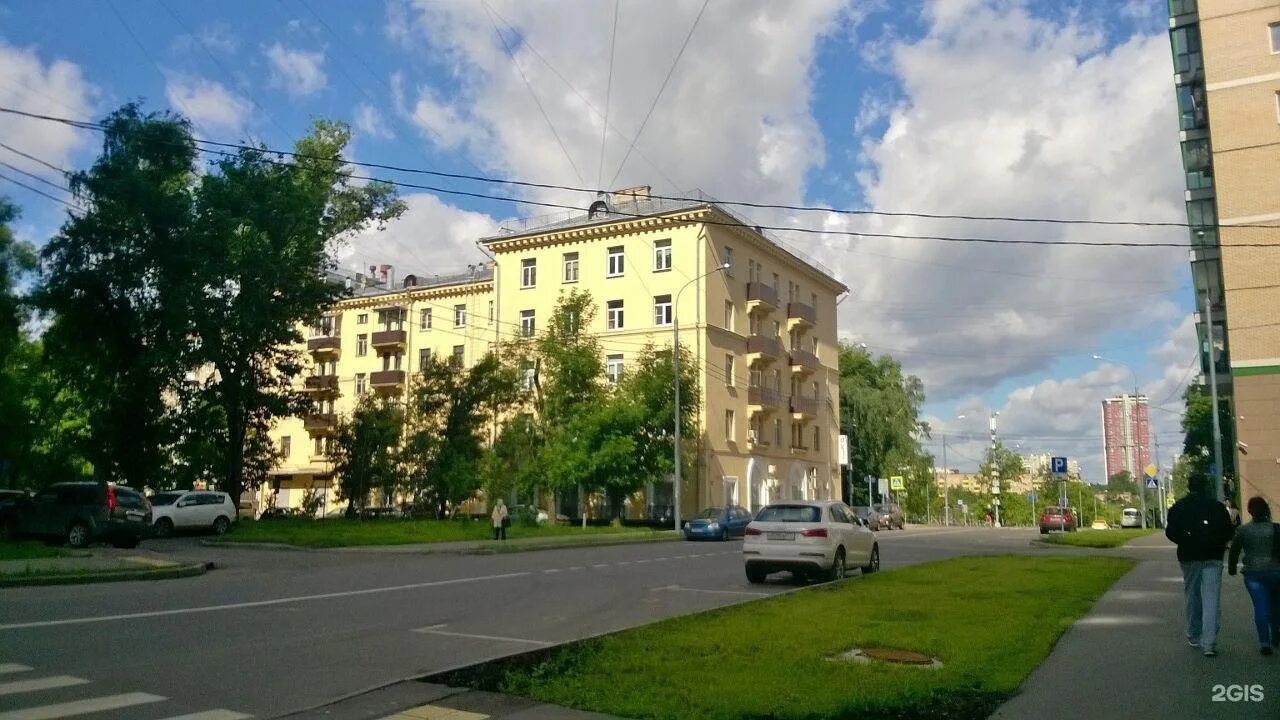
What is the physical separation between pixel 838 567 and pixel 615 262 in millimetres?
36839

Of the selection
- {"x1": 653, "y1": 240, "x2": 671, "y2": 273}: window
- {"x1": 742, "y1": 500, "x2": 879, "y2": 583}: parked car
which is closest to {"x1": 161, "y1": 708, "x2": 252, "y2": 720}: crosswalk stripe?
{"x1": 742, "y1": 500, "x2": 879, "y2": 583}: parked car

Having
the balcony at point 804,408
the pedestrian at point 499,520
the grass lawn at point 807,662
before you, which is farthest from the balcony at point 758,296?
the grass lawn at point 807,662

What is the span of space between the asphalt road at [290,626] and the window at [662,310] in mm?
30365

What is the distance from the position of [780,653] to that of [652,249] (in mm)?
44172

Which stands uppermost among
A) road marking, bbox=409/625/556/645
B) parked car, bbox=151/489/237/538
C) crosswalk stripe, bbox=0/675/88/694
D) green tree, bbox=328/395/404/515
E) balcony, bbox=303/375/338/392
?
balcony, bbox=303/375/338/392

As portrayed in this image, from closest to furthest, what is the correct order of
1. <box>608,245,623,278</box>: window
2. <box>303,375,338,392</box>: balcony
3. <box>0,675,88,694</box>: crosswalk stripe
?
1. <box>0,675,88,694</box>: crosswalk stripe
2. <box>303,375,338,392</box>: balcony
3. <box>608,245,623,278</box>: window

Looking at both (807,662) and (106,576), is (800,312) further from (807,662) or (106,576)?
(807,662)

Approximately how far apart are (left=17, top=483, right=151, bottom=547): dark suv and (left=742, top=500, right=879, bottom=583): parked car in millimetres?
16564

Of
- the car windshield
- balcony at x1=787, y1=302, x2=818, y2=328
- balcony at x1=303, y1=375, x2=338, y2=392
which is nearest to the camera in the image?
the car windshield

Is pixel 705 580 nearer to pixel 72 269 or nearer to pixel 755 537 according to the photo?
pixel 755 537

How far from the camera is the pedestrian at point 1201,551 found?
9.53 metres

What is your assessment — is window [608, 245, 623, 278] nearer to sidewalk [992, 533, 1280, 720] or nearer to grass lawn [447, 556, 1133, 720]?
grass lawn [447, 556, 1133, 720]

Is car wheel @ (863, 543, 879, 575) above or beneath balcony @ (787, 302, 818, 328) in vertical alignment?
beneath

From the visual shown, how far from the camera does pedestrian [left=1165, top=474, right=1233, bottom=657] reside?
9531mm
